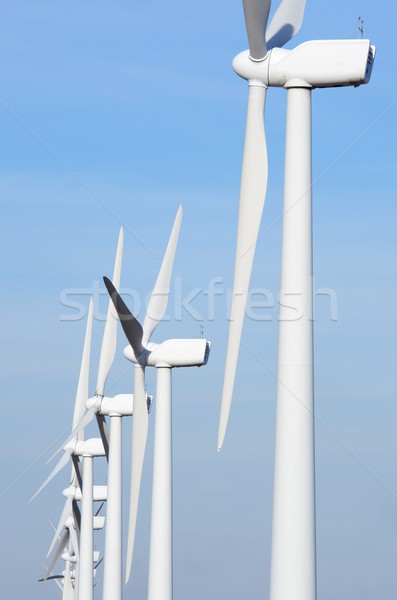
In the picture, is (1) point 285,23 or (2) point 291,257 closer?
(2) point 291,257

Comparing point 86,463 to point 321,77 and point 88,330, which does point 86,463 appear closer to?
point 88,330

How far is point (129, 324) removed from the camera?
1580 inches

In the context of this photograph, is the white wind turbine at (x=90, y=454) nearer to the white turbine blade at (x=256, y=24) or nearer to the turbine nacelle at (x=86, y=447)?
the turbine nacelle at (x=86, y=447)

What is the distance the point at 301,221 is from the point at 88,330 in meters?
33.4

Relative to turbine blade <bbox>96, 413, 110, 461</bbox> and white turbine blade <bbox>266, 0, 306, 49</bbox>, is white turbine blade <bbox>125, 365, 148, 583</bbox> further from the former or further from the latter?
white turbine blade <bbox>266, 0, 306, 49</bbox>

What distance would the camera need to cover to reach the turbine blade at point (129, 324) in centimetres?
3356

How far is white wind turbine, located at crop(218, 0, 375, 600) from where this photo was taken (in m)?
22.7

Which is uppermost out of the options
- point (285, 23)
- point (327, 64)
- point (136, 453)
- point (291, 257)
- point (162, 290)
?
point (285, 23)

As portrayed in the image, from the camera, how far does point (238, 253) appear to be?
25.7 m

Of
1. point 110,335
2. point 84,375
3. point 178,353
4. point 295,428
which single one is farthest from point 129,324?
point 84,375

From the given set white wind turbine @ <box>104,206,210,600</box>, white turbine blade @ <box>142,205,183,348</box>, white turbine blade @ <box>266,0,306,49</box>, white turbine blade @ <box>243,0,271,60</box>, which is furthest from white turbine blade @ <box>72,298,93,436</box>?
white turbine blade @ <box>243,0,271,60</box>

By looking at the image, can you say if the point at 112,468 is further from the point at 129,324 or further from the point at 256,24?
the point at 256,24

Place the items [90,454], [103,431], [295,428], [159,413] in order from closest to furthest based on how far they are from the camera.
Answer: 1. [295,428]
2. [159,413]
3. [103,431]
4. [90,454]

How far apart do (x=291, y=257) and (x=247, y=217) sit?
2702mm
